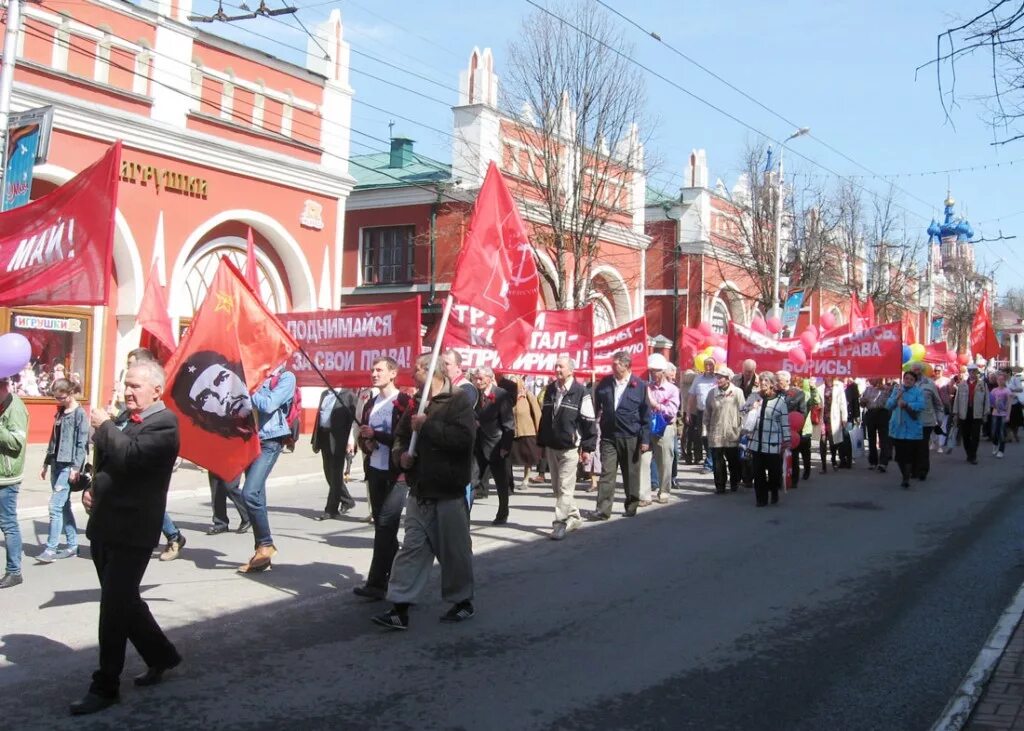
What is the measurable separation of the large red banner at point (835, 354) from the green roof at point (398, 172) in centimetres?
1490

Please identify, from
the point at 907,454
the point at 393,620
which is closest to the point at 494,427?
the point at 393,620

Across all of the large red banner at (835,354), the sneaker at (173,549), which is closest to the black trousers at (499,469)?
the sneaker at (173,549)

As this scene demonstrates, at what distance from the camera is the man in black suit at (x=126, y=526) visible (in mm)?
4969

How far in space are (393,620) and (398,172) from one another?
28.3 meters

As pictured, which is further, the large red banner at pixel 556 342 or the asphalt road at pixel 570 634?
the large red banner at pixel 556 342

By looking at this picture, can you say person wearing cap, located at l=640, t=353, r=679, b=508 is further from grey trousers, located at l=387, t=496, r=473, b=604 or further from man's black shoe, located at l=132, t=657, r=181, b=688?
man's black shoe, located at l=132, t=657, r=181, b=688

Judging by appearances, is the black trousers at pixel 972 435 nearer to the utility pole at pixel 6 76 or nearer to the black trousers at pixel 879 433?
the black trousers at pixel 879 433

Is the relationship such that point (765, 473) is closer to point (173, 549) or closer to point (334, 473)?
point (334, 473)

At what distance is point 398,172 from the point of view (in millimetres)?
Result: 33594

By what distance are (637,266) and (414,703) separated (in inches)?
1201

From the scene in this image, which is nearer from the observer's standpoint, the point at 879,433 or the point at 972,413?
the point at 879,433

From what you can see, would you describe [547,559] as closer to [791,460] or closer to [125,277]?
[791,460]

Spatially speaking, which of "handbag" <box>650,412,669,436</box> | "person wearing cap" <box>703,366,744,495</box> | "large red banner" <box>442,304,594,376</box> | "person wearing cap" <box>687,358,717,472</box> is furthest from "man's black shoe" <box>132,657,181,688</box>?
"person wearing cap" <box>687,358,717,472</box>

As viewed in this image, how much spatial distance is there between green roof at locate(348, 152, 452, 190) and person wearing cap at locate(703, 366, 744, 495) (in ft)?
55.0
